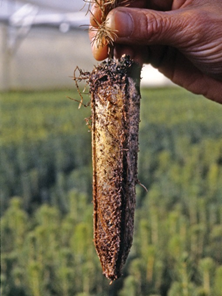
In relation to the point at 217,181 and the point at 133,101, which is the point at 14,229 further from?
the point at 133,101

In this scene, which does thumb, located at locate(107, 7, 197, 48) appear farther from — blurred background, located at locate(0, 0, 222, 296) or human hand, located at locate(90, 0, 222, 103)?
blurred background, located at locate(0, 0, 222, 296)

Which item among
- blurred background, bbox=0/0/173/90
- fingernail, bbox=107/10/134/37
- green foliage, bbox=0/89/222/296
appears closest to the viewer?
fingernail, bbox=107/10/134/37

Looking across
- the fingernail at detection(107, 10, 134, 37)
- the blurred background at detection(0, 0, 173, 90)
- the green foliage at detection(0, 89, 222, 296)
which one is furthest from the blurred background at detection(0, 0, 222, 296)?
the blurred background at detection(0, 0, 173, 90)

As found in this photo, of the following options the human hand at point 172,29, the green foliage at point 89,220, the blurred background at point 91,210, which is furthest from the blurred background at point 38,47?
the human hand at point 172,29

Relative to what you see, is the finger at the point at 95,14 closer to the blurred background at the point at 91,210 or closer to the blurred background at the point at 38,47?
the blurred background at the point at 91,210

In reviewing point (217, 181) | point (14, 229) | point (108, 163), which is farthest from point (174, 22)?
point (217, 181)

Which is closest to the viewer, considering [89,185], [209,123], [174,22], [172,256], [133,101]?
[133,101]

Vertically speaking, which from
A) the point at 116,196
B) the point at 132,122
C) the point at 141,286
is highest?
the point at 132,122

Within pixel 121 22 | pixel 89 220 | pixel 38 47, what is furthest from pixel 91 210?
pixel 38 47
